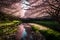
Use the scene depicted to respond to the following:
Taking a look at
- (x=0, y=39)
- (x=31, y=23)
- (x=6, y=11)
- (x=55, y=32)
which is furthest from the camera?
(x=6, y=11)

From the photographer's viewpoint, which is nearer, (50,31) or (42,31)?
(50,31)

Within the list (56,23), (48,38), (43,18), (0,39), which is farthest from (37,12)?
(0,39)

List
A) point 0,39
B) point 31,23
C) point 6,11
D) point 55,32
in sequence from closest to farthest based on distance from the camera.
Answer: point 0,39
point 55,32
point 31,23
point 6,11

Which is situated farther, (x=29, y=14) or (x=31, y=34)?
(x=29, y=14)

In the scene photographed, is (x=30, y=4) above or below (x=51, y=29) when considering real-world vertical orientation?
above

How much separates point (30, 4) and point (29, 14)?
0.55m

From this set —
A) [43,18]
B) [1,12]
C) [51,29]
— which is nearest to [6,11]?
[1,12]

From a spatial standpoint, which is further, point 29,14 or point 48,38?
point 29,14

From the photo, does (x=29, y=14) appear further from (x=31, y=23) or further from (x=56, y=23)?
(x=56, y=23)

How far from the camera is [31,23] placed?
8.09 meters

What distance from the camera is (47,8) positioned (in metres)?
8.23

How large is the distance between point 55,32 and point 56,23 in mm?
491

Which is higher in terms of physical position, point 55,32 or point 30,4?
point 30,4

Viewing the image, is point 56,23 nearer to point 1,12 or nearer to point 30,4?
point 30,4
